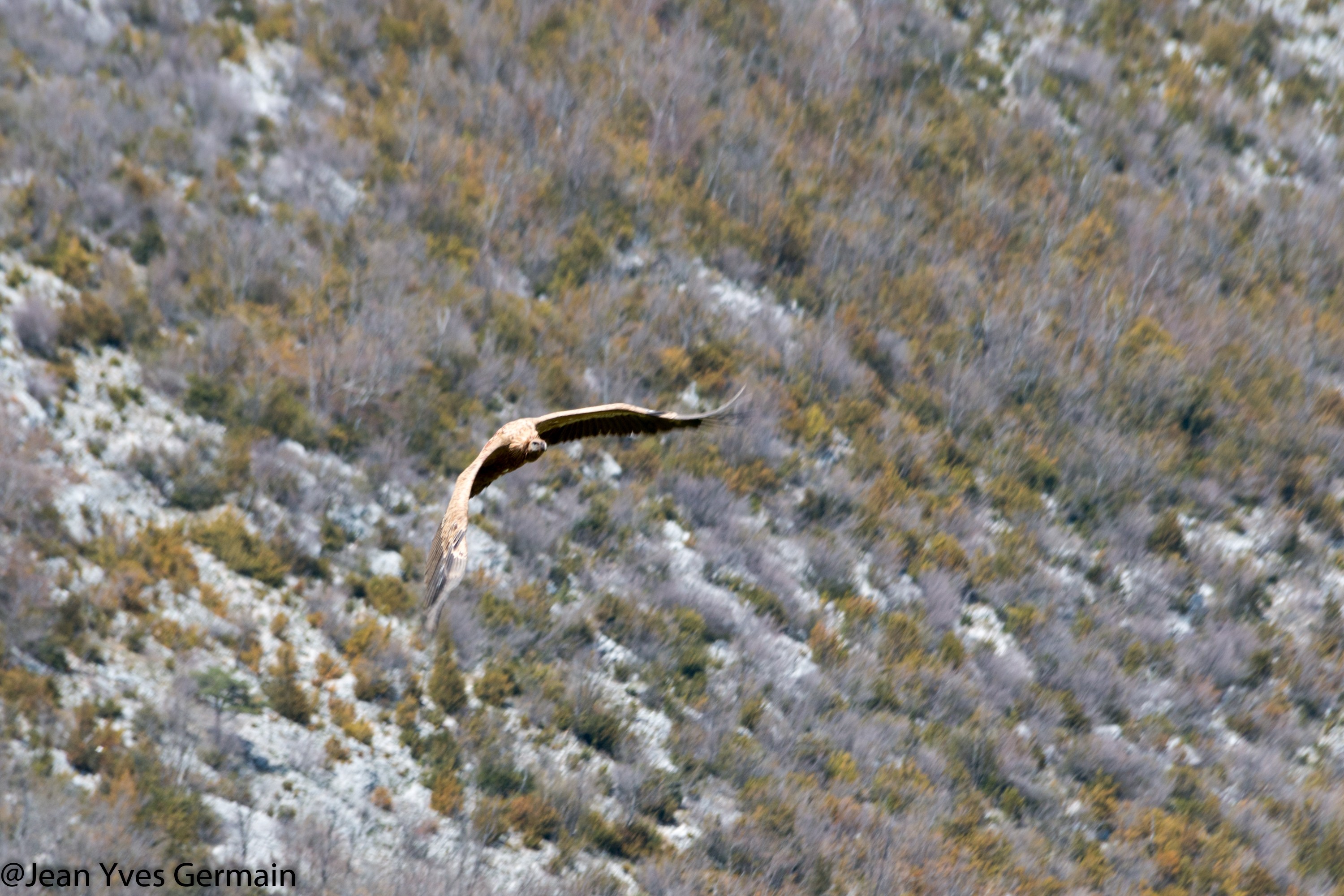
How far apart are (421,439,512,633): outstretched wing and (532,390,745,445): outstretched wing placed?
434mm

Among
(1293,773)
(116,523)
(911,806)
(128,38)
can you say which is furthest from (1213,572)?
(128,38)

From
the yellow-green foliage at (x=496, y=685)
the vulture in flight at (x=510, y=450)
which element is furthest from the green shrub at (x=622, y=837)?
the vulture in flight at (x=510, y=450)

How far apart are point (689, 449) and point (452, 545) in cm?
853

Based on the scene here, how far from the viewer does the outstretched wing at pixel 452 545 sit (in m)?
5.21

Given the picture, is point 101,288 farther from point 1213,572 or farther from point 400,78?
point 1213,572

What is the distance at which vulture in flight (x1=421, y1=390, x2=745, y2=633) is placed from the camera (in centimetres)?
552

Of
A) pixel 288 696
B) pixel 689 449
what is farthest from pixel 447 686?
pixel 689 449

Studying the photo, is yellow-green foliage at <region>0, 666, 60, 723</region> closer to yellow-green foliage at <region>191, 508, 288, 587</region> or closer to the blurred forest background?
the blurred forest background

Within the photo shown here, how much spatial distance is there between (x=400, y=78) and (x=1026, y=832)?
41.2 feet

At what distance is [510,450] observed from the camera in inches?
270

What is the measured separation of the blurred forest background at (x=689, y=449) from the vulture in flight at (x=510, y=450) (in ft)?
14.2

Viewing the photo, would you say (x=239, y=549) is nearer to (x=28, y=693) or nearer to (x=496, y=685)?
(x=28, y=693)

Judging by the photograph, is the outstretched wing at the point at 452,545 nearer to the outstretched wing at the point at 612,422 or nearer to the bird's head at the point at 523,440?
the bird's head at the point at 523,440

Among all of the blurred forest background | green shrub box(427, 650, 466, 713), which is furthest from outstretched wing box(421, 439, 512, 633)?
green shrub box(427, 650, 466, 713)
